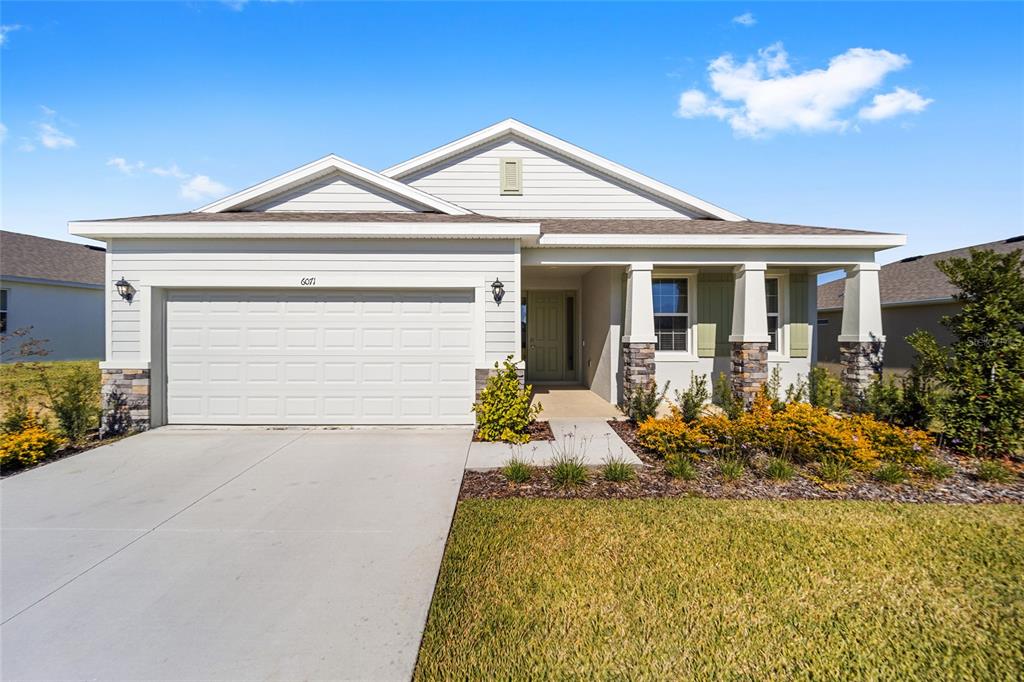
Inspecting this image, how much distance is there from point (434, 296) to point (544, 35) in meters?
6.80

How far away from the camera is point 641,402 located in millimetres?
8016

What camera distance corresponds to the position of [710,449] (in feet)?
20.3

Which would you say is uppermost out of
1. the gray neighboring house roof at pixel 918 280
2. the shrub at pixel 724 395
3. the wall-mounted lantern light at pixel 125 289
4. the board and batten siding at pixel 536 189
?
the board and batten siding at pixel 536 189

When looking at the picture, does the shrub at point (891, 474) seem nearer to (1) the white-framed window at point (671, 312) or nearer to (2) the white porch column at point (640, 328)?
(2) the white porch column at point (640, 328)

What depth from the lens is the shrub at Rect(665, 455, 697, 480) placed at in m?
5.16

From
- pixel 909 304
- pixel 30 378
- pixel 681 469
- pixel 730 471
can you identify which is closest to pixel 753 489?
pixel 730 471

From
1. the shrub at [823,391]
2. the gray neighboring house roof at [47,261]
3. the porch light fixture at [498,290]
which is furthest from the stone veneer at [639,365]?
the gray neighboring house roof at [47,261]

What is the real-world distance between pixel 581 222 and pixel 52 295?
19.4m

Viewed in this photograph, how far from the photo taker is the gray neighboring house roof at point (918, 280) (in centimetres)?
1452

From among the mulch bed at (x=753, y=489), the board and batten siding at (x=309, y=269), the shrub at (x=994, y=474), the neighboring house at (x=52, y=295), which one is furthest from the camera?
the neighboring house at (x=52, y=295)

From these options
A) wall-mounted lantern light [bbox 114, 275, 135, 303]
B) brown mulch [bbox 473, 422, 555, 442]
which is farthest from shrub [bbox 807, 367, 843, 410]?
wall-mounted lantern light [bbox 114, 275, 135, 303]

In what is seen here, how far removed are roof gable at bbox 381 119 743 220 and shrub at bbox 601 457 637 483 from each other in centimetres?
830

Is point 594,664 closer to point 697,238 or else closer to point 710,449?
→ point 710,449

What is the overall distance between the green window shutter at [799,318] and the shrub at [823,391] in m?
0.69
